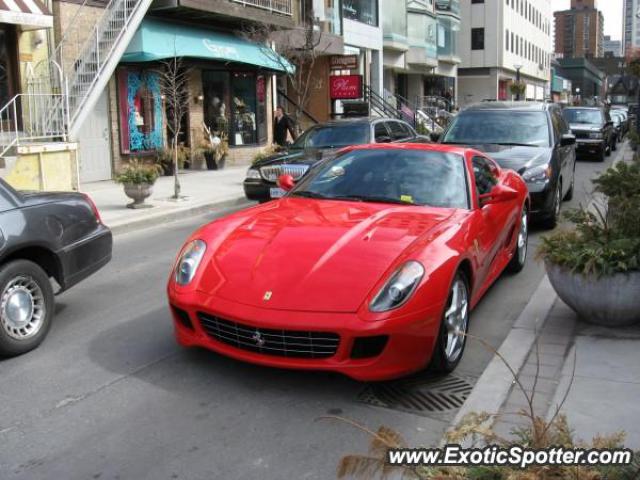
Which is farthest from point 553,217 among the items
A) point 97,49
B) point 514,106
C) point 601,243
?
point 97,49

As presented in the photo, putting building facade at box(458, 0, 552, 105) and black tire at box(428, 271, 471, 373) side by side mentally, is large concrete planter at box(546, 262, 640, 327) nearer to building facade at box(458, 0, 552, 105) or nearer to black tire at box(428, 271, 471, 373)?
black tire at box(428, 271, 471, 373)

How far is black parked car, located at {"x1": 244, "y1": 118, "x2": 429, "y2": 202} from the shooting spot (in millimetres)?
11883

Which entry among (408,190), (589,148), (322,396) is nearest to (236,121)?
(589,148)

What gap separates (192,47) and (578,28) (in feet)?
591

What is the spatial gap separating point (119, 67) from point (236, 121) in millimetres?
5461

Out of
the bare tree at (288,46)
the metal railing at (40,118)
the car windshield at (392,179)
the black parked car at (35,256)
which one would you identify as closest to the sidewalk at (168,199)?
the metal railing at (40,118)

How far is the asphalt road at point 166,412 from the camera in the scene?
358cm

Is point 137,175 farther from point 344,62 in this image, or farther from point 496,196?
point 344,62

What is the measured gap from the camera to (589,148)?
22453 mm

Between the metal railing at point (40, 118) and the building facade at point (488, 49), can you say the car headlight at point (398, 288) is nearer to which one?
the metal railing at point (40, 118)

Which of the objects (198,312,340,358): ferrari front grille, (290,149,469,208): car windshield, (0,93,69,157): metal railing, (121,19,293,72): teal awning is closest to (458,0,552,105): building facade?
(121,19,293,72): teal awning

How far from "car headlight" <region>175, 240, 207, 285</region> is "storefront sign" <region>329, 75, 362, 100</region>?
2161cm

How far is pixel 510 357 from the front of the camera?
4.93 metres

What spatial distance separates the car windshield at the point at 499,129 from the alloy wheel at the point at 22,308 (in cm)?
743
